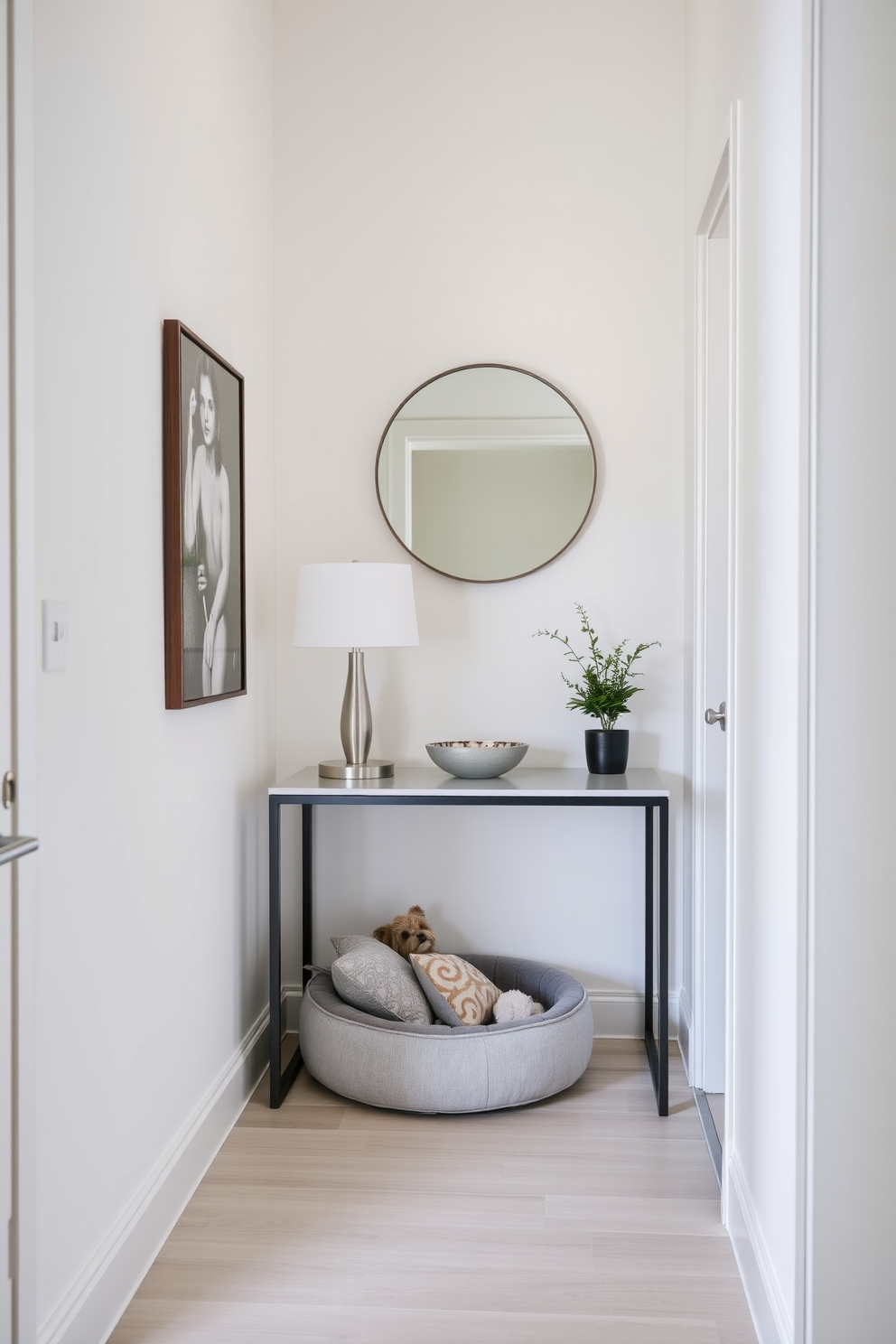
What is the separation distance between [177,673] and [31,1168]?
90 centimetres

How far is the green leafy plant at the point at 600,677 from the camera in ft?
9.01

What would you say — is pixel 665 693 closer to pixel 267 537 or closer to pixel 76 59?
pixel 267 537

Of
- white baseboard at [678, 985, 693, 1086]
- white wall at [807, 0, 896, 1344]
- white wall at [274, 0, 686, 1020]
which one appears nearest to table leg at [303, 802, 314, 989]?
white wall at [274, 0, 686, 1020]

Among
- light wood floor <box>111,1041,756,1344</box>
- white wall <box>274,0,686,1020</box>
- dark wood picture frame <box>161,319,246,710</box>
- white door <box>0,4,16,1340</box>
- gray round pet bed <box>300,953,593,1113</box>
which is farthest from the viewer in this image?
white wall <box>274,0,686,1020</box>

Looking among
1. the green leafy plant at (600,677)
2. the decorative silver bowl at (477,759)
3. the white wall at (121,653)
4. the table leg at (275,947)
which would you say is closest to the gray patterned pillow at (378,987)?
the table leg at (275,947)

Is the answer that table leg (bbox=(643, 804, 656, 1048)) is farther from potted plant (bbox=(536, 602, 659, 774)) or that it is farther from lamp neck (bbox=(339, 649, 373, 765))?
lamp neck (bbox=(339, 649, 373, 765))

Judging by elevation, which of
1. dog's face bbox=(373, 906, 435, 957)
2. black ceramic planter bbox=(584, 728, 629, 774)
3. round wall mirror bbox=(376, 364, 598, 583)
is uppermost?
round wall mirror bbox=(376, 364, 598, 583)

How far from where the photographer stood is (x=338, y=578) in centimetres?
252

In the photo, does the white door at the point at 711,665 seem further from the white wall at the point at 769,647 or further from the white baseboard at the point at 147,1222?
the white baseboard at the point at 147,1222

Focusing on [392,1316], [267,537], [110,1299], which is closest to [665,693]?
[267,537]

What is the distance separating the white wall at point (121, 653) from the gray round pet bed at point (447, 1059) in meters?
0.26

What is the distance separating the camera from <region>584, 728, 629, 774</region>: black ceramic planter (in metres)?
2.69

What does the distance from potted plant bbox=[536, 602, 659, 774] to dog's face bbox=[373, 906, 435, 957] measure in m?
0.62

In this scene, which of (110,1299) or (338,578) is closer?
(110,1299)
